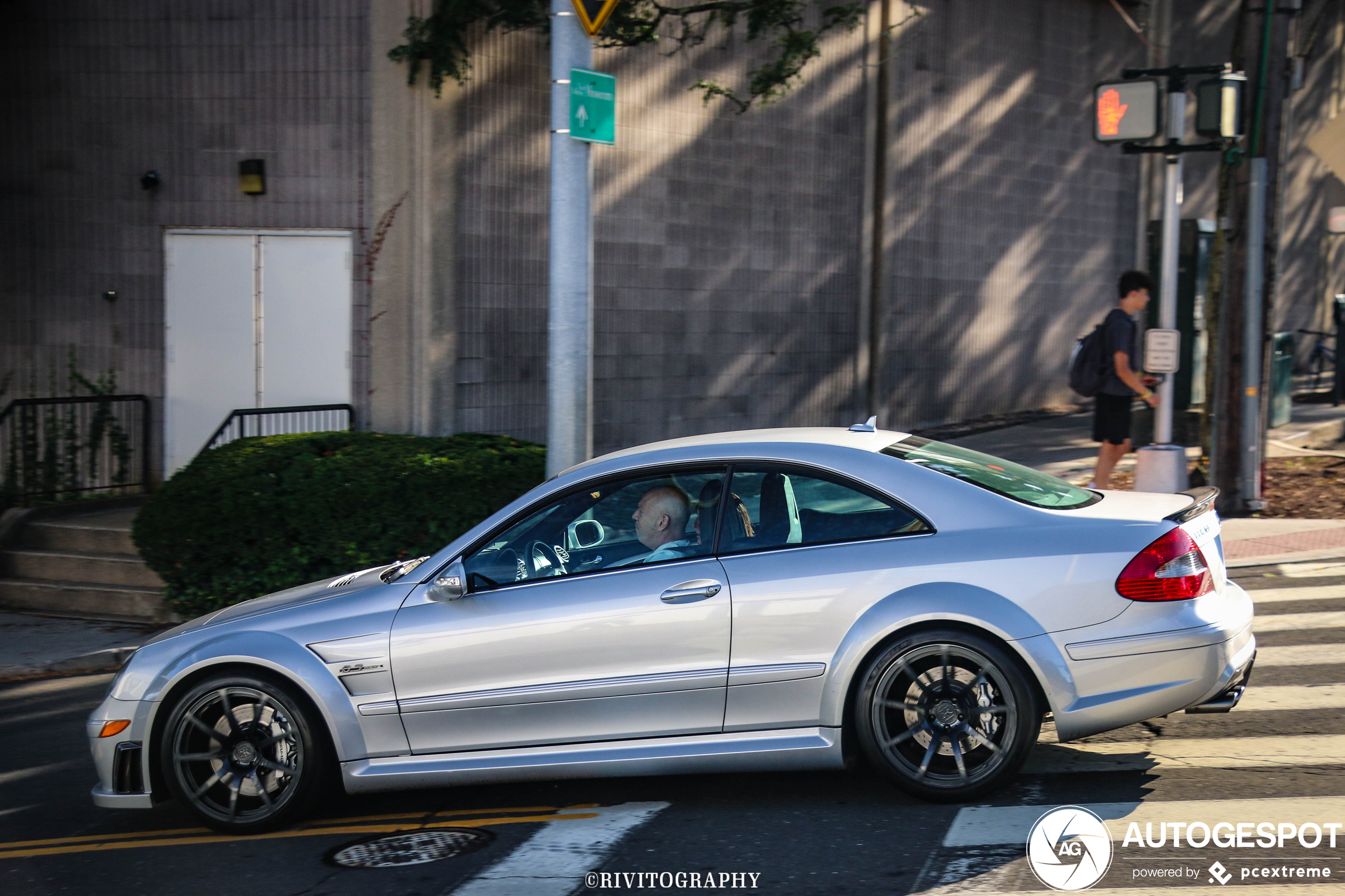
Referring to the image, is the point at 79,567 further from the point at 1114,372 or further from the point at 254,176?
the point at 1114,372

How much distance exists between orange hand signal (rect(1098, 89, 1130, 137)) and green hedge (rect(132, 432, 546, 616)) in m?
5.34

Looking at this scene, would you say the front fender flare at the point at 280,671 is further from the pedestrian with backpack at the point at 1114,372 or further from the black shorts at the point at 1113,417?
the black shorts at the point at 1113,417

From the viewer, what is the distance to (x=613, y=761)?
17.3ft

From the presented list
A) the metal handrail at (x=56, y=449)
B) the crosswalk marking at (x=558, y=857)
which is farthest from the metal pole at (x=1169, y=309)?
the metal handrail at (x=56, y=449)

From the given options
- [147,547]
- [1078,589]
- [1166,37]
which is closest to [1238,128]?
[1078,589]

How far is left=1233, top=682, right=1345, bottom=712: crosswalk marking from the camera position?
254 inches

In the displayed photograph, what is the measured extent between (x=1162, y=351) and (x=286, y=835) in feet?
25.2

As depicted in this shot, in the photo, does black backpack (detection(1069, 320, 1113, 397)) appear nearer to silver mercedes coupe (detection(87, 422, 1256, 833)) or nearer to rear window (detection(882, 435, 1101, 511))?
rear window (detection(882, 435, 1101, 511))

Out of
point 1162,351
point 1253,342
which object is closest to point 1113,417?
point 1162,351

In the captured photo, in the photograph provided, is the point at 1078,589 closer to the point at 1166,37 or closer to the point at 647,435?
the point at 647,435

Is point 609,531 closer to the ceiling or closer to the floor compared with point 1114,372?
closer to the floor

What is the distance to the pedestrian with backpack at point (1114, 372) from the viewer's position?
11.0 m

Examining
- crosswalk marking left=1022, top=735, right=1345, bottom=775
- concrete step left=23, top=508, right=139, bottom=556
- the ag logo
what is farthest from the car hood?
concrete step left=23, top=508, right=139, bottom=556

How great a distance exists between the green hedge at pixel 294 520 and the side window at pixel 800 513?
4.46 meters
